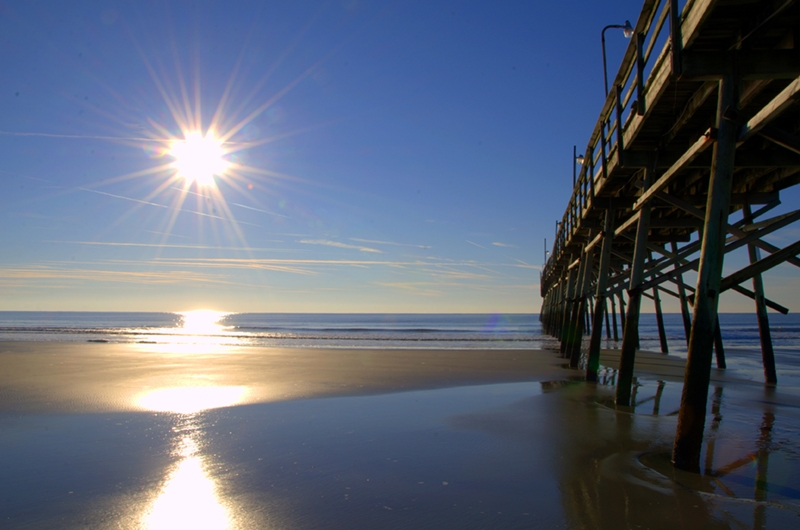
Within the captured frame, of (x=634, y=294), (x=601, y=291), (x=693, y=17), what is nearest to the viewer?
(x=693, y=17)

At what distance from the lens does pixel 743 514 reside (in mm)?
4316

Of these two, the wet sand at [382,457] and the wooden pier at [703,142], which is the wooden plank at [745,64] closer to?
the wooden pier at [703,142]

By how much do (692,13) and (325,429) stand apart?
667 cm

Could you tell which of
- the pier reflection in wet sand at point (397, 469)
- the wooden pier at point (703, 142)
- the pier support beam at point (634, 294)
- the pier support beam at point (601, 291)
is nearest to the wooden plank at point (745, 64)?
the wooden pier at point (703, 142)

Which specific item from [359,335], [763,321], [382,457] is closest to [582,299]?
[763,321]

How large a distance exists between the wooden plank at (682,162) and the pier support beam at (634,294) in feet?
0.95

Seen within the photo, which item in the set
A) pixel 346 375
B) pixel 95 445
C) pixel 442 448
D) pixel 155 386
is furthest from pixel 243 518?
pixel 346 375

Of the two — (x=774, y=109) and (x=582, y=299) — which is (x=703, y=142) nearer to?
(x=774, y=109)

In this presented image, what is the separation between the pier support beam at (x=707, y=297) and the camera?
534 centimetres

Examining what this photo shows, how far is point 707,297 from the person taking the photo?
5328 mm

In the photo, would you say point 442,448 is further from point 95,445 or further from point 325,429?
point 95,445

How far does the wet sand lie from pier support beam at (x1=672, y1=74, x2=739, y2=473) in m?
0.42

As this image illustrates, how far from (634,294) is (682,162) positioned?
9.65ft

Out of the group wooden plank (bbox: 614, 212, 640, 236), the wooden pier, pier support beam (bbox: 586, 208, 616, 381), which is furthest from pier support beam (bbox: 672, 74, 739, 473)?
pier support beam (bbox: 586, 208, 616, 381)
